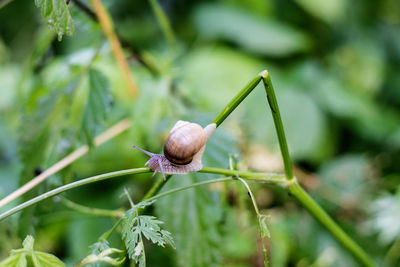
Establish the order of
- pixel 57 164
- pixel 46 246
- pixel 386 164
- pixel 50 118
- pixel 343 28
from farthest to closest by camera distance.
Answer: pixel 343 28, pixel 386 164, pixel 46 246, pixel 50 118, pixel 57 164

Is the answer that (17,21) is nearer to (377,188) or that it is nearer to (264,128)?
(264,128)

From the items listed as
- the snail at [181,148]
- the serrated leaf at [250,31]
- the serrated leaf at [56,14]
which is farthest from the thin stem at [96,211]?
the serrated leaf at [250,31]

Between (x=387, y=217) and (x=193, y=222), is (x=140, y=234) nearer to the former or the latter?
(x=193, y=222)

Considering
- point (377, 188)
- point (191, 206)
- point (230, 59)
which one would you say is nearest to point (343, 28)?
point (230, 59)

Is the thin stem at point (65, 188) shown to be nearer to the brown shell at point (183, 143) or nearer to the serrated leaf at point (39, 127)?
the brown shell at point (183, 143)

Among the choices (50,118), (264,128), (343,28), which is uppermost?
(343,28)

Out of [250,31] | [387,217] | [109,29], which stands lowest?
[387,217]

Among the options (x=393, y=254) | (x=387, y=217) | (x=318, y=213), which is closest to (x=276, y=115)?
(x=318, y=213)
